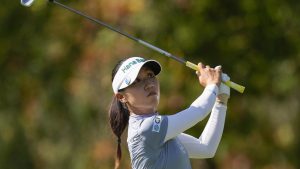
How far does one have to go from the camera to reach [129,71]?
18.5ft

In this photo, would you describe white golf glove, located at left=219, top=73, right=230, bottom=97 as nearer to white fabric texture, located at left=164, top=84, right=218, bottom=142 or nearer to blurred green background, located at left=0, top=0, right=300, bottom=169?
white fabric texture, located at left=164, top=84, right=218, bottom=142

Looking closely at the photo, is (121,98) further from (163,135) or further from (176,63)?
(176,63)

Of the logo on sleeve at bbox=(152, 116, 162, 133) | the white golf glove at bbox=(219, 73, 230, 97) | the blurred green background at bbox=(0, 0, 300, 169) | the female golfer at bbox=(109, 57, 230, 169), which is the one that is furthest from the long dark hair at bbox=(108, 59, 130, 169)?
the blurred green background at bbox=(0, 0, 300, 169)

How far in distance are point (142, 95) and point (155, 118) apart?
0.15 metres

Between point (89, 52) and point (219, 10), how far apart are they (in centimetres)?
193

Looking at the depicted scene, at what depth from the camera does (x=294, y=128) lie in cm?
1450

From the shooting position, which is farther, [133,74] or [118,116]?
[118,116]

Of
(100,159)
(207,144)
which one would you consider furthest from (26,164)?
(207,144)

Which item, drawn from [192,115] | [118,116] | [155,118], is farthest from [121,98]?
[192,115]

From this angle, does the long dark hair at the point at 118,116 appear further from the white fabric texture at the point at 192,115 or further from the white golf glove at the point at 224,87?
the white golf glove at the point at 224,87

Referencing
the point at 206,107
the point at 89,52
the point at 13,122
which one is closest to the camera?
the point at 206,107

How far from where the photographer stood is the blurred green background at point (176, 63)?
1410 centimetres

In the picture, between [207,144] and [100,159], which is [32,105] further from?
[207,144]

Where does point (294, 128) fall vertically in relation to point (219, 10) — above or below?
below
